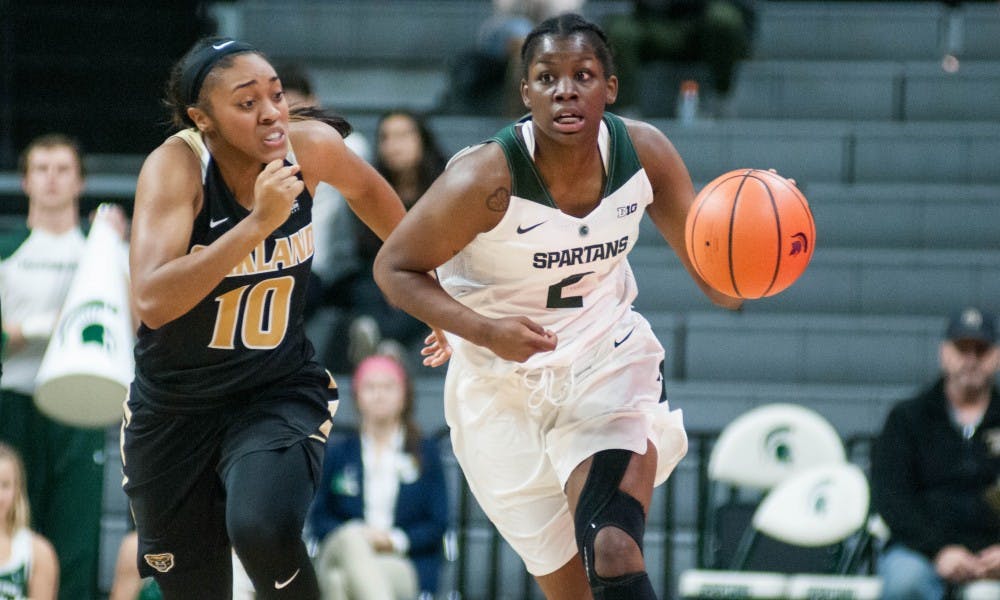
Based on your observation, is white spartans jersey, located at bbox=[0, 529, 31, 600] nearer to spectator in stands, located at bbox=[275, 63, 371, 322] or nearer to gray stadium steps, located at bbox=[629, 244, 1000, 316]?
spectator in stands, located at bbox=[275, 63, 371, 322]

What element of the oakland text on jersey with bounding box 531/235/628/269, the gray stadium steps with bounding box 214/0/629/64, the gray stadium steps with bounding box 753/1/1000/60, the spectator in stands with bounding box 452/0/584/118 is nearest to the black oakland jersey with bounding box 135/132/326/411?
the oakland text on jersey with bounding box 531/235/628/269

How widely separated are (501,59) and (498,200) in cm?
516

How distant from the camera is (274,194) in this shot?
153 inches

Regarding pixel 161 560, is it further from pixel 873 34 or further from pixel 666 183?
pixel 873 34

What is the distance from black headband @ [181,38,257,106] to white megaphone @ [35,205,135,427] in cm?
177

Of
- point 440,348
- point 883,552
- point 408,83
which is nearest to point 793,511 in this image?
point 883,552

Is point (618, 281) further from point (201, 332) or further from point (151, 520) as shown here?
point (151, 520)

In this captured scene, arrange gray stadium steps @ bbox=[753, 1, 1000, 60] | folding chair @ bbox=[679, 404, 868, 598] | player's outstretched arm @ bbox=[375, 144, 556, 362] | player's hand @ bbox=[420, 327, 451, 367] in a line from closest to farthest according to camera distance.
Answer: player's outstretched arm @ bbox=[375, 144, 556, 362] → player's hand @ bbox=[420, 327, 451, 367] → folding chair @ bbox=[679, 404, 868, 598] → gray stadium steps @ bbox=[753, 1, 1000, 60]

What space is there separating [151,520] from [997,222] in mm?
5924

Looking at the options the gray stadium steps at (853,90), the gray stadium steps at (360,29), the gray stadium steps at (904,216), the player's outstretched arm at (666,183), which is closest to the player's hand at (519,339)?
the player's outstretched arm at (666,183)

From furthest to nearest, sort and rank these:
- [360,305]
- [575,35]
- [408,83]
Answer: [408,83] → [360,305] → [575,35]

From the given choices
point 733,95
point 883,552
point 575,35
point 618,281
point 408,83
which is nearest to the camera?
point 575,35

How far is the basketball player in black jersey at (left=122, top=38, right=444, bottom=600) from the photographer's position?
13.0 feet

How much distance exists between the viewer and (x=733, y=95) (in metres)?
9.47
